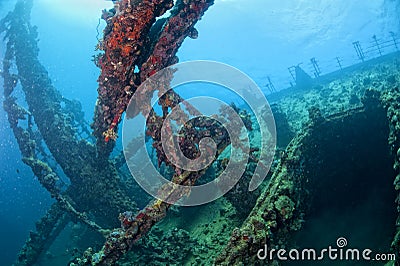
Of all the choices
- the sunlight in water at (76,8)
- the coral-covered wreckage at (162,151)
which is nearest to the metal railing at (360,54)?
the coral-covered wreckage at (162,151)

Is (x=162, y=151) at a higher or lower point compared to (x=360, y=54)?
lower

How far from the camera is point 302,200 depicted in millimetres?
4609

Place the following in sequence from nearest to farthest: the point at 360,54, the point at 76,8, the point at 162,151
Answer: the point at 162,151 → the point at 360,54 → the point at 76,8

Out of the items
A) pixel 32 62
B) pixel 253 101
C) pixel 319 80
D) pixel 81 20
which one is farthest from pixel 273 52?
pixel 32 62

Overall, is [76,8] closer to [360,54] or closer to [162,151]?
[360,54]

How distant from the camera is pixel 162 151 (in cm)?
479

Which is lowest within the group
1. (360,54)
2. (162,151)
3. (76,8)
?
(162,151)

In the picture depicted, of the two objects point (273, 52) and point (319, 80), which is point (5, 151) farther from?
point (273, 52)

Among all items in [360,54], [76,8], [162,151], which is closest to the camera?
[162,151]

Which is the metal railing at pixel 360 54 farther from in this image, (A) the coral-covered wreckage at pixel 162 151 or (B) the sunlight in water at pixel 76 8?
(B) the sunlight in water at pixel 76 8

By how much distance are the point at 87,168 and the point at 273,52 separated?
97.4 m

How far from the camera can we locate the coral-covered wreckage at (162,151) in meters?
3.80

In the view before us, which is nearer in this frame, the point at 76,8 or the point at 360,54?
the point at 360,54

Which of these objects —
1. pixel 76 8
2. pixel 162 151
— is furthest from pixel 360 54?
pixel 76 8
